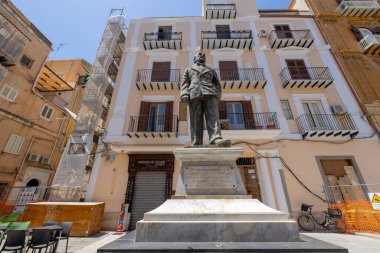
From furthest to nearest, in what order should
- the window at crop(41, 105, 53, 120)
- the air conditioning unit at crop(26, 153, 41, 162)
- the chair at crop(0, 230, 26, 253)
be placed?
1. the window at crop(41, 105, 53, 120)
2. the air conditioning unit at crop(26, 153, 41, 162)
3. the chair at crop(0, 230, 26, 253)

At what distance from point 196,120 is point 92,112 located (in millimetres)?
9190

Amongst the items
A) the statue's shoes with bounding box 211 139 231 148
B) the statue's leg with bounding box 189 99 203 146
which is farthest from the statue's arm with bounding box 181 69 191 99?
the statue's shoes with bounding box 211 139 231 148

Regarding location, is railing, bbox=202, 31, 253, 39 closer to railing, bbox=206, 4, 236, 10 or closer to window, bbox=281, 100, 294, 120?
railing, bbox=206, 4, 236, 10

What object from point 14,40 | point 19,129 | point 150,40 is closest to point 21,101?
point 19,129

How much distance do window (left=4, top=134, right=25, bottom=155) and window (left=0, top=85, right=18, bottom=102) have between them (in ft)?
8.52

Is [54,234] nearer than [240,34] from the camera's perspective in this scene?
Yes

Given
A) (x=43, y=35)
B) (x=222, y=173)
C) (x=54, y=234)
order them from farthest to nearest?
1. (x=43, y=35)
2. (x=54, y=234)
3. (x=222, y=173)

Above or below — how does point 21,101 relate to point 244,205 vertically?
above

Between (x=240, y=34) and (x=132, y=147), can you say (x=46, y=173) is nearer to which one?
(x=132, y=147)

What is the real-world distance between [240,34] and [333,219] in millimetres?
12358

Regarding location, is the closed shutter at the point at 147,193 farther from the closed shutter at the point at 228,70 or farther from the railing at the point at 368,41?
the railing at the point at 368,41

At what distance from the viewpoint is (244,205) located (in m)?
2.69

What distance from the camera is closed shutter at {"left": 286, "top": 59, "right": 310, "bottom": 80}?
11.5m

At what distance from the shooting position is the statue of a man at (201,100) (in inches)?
150
